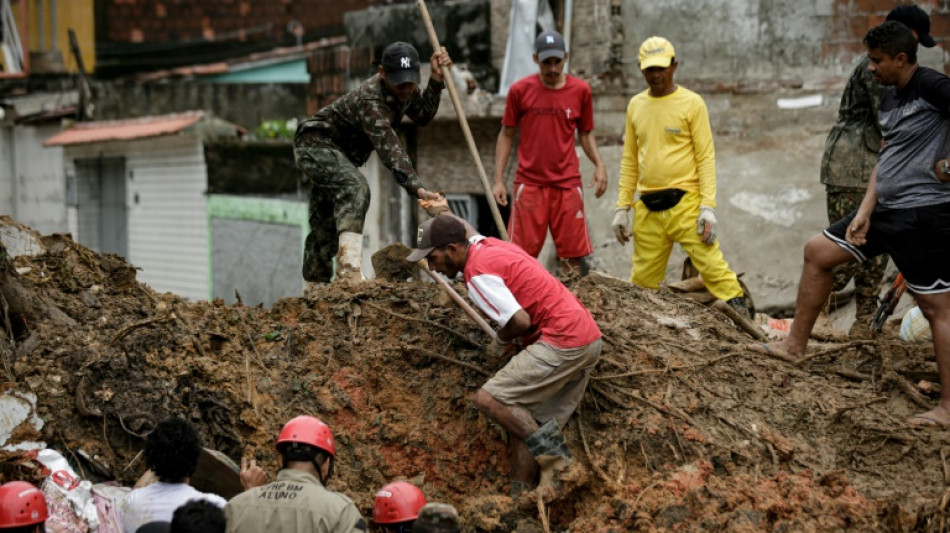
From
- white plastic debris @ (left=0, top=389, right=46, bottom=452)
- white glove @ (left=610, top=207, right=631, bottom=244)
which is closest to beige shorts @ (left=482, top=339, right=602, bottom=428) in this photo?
white plastic debris @ (left=0, top=389, right=46, bottom=452)

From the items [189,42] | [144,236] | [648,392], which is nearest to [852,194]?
[648,392]

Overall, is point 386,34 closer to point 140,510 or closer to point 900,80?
point 900,80

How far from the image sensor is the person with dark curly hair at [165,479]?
5.23 metres

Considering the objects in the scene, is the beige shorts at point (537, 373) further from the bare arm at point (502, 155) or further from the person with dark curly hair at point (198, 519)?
the bare arm at point (502, 155)

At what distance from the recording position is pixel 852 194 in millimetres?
8344

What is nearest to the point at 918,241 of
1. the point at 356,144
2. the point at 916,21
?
the point at 916,21

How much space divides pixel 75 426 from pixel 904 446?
4644mm

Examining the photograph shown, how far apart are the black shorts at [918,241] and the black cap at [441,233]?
90.4 inches

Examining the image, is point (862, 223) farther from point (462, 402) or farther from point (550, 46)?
point (550, 46)

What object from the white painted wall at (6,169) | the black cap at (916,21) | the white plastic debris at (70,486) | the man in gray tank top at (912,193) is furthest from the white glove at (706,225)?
the white painted wall at (6,169)

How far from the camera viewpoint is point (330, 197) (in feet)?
27.5

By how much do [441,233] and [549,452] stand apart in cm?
132

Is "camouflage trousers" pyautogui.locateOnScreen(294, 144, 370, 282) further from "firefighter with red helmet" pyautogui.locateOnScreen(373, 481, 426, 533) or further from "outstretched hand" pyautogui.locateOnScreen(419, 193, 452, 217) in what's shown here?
"firefighter with red helmet" pyautogui.locateOnScreen(373, 481, 426, 533)

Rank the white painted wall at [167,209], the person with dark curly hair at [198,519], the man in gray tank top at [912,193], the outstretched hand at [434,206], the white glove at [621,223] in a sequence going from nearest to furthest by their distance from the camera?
1. the person with dark curly hair at [198,519]
2. the man in gray tank top at [912,193]
3. the outstretched hand at [434,206]
4. the white glove at [621,223]
5. the white painted wall at [167,209]
